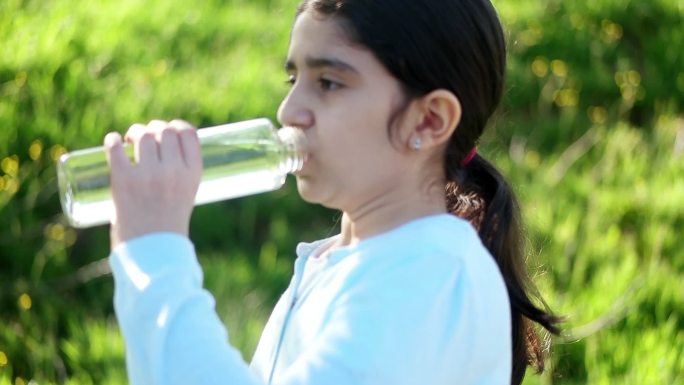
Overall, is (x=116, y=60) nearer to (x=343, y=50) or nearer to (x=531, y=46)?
(x=531, y=46)

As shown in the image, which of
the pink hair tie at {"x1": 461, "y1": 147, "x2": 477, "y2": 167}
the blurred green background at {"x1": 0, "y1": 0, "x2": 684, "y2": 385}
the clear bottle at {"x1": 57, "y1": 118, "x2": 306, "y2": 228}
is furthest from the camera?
the blurred green background at {"x1": 0, "y1": 0, "x2": 684, "y2": 385}

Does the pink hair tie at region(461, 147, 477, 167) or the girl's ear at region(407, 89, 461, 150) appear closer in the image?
the girl's ear at region(407, 89, 461, 150)

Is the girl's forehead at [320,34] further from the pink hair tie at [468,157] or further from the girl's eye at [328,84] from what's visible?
the pink hair tie at [468,157]

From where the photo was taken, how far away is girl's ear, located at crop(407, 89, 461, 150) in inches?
68.3

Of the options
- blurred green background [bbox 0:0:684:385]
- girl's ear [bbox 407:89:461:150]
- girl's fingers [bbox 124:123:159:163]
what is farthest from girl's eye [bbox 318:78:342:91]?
blurred green background [bbox 0:0:684:385]

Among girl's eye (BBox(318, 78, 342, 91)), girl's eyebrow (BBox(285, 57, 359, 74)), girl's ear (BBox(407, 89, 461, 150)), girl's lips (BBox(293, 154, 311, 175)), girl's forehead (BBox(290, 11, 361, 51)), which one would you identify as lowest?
girl's lips (BBox(293, 154, 311, 175))

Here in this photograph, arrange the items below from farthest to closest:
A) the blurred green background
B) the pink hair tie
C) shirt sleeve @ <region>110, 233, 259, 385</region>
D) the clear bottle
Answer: the blurred green background, the pink hair tie, the clear bottle, shirt sleeve @ <region>110, 233, 259, 385</region>

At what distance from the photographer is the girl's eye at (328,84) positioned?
170 centimetres

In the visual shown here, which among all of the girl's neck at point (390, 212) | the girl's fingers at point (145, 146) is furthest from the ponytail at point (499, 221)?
the girl's fingers at point (145, 146)

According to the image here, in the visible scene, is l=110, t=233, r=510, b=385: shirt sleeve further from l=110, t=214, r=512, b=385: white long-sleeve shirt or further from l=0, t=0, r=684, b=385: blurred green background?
l=0, t=0, r=684, b=385: blurred green background

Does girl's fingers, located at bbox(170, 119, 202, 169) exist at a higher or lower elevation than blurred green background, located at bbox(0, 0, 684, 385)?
higher

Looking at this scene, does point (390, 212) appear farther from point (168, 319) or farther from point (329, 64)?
point (168, 319)

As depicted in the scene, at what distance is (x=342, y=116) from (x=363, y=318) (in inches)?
11.3

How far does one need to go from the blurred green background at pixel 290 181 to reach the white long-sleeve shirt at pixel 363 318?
0.63 m
